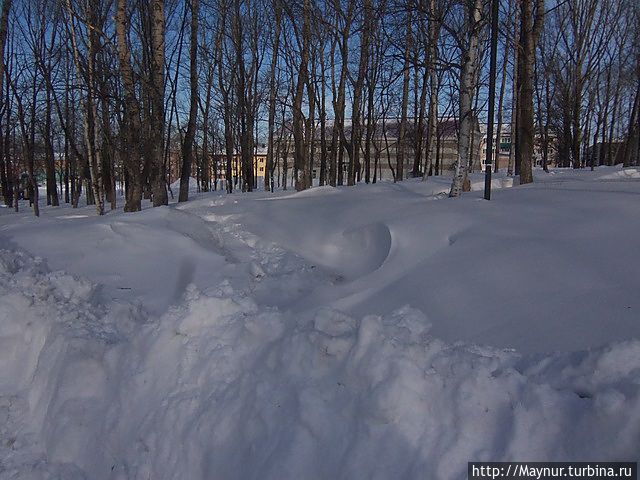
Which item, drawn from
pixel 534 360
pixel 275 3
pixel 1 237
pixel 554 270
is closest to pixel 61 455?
pixel 534 360

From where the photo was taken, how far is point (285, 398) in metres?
2.52

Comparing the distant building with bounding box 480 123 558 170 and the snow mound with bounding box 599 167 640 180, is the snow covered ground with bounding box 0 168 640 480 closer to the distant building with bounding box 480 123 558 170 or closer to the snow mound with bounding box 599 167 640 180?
the snow mound with bounding box 599 167 640 180

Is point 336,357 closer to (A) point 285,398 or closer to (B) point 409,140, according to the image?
(A) point 285,398

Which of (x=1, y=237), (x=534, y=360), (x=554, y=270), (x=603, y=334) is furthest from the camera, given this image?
(x=1, y=237)

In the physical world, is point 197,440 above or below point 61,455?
above

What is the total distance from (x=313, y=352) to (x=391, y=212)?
4144 mm

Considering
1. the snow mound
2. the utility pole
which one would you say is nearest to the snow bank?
the utility pole

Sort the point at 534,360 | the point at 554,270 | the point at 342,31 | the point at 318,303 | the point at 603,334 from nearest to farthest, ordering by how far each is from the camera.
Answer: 1. the point at 534,360
2. the point at 603,334
3. the point at 554,270
4. the point at 318,303
5. the point at 342,31

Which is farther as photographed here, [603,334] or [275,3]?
[275,3]

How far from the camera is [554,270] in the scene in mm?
3527

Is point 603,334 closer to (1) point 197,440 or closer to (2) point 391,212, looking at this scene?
(1) point 197,440

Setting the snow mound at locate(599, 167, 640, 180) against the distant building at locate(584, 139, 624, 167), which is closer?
the snow mound at locate(599, 167, 640, 180)

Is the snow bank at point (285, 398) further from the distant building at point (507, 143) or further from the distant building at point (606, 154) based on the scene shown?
the distant building at point (606, 154)

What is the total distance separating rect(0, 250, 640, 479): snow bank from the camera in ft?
6.60
